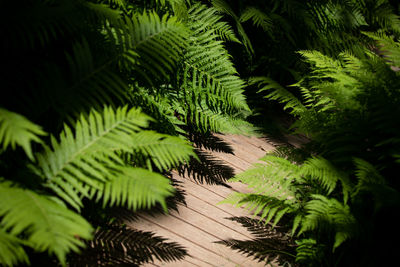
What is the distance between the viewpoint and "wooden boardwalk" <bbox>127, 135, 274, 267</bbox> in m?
1.74

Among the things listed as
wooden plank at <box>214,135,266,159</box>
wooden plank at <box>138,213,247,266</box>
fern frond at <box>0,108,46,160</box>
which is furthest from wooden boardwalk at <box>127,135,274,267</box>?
fern frond at <box>0,108,46,160</box>

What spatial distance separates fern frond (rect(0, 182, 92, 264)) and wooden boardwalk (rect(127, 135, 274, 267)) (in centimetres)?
69

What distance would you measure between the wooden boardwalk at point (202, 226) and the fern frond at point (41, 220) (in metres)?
0.69

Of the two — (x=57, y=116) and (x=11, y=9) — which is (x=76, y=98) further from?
(x=11, y=9)

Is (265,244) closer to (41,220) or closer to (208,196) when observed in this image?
(208,196)

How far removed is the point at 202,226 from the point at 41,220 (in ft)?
3.63

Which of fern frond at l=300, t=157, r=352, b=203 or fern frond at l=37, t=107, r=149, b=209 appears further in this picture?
fern frond at l=300, t=157, r=352, b=203

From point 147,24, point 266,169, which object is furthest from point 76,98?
point 266,169

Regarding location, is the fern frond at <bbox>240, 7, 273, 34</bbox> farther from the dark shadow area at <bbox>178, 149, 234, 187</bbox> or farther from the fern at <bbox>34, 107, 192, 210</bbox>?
the fern at <bbox>34, 107, 192, 210</bbox>

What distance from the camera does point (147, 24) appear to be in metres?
1.67

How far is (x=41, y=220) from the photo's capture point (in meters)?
0.97

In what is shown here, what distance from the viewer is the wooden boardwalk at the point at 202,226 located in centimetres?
174

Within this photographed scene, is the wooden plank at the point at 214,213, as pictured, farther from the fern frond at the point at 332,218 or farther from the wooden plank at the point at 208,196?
the fern frond at the point at 332,218

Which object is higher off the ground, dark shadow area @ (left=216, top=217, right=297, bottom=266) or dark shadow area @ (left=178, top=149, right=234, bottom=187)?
dark shadow area @ (left=178, top=149, right=234, bottom=187)
